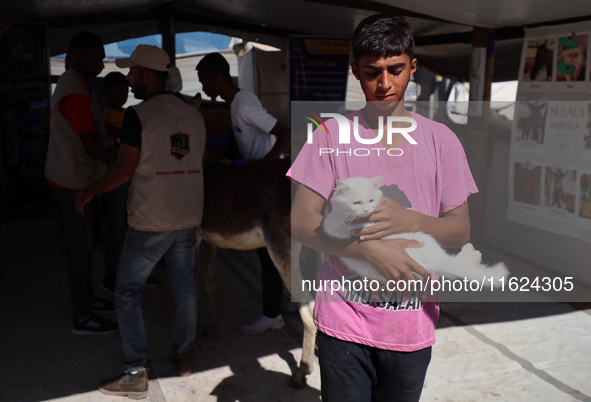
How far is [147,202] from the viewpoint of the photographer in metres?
3.12

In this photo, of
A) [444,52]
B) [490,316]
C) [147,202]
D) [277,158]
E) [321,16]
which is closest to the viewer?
[147,202]

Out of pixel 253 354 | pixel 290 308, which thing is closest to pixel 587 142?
pixel 290 308

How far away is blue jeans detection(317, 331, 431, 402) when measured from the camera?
173 centimetres

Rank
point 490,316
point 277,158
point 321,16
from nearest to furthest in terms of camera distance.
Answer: point 277,158
point 490,316
point 321,16

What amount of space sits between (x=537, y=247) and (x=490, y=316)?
1552 millimetres

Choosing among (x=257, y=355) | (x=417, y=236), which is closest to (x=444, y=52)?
(x=257, y=355)

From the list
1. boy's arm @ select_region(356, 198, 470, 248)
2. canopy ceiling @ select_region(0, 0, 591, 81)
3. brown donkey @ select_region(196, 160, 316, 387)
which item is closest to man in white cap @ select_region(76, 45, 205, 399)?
brown donkey @ select_region(196, 160, 316, 387)

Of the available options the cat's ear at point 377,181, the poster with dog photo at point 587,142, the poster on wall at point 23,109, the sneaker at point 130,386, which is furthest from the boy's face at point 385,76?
the poster on wall at point 23,109

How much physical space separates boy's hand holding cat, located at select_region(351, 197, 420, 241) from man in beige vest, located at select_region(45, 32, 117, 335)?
8.90 feet

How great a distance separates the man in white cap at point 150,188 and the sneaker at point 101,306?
126 cm

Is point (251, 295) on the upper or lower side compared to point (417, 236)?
lower

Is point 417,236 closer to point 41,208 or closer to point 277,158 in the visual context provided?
point 277,158

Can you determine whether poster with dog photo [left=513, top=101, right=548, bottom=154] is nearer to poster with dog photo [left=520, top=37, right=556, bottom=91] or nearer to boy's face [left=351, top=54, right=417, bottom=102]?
poster with dog photo [left=520, top=37, right=556, bottom=91]

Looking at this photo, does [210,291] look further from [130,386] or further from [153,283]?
[153,283]
